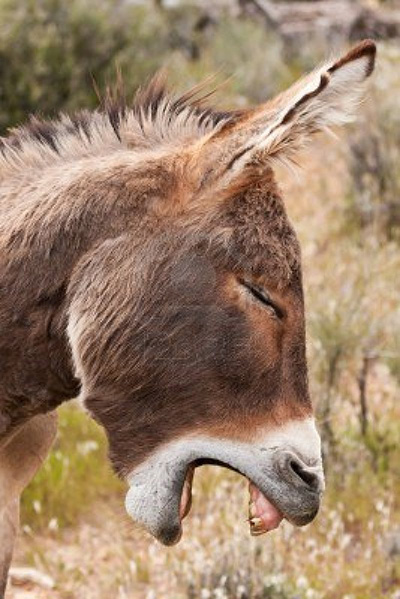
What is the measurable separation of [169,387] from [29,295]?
1.34ft

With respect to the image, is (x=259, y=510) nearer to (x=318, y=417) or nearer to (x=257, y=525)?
(x=257, y=525)

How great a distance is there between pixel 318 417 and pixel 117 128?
2.99 meters

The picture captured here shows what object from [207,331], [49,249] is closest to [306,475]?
[207,331]

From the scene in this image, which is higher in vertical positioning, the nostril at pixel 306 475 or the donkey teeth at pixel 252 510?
the nostril at pixel 306 475

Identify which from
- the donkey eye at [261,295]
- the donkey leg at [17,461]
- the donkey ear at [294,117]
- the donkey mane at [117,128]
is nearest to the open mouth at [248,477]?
the donkey eye at [261,295]

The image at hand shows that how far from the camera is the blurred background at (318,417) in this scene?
4.91 m

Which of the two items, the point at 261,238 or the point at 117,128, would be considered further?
the point at 117,128

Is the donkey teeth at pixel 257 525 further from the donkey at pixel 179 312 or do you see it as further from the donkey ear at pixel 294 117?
the donkey ear at pixel 294 117

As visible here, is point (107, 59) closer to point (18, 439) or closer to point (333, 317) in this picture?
point (333, 317)

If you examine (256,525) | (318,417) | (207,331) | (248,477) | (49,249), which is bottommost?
(318,417)

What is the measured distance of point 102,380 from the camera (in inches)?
122

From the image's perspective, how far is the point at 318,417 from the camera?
604cm

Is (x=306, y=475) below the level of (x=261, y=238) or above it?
below

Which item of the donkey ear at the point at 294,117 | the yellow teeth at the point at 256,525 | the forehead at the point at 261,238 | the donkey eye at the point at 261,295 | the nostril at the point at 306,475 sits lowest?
the yellow teeth at the point at 256,525
